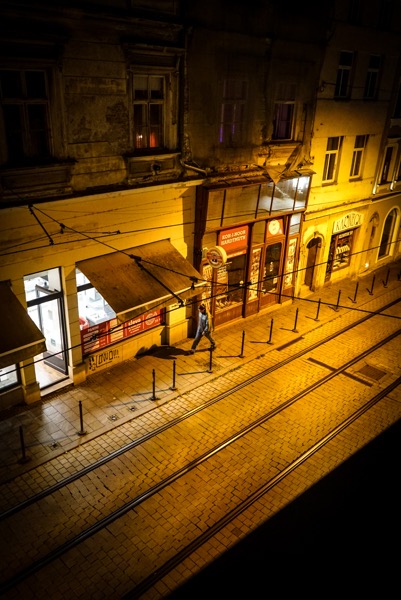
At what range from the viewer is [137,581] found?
7430 mm

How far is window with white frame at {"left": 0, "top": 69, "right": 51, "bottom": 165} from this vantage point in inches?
369

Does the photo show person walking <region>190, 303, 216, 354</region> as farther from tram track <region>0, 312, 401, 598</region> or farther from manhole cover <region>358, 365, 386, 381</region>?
manhole cover <region>358, 365, 386, 381</region>

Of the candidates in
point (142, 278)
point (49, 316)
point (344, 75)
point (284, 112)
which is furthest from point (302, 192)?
point (49, 316)

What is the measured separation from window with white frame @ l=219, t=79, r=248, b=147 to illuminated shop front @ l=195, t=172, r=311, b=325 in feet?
4.41

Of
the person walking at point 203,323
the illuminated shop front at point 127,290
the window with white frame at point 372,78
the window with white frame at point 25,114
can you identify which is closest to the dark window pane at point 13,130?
the window with white frame at point 25,114

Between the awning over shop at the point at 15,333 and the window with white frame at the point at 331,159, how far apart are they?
12950 mm

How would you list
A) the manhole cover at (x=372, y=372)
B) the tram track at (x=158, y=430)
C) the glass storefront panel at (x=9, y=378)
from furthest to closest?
the manhole cover at (x=372, y=372)
the glass storefront panel at (x=9, y=378)
the tram track at (x=158, y=430)

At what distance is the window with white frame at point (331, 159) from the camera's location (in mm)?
17859

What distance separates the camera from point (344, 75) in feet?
56.7

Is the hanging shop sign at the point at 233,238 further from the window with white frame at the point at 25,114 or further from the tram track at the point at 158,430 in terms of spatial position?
the window with white frame at the point at 25,114

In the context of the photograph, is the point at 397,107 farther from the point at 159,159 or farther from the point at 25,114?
the point at 25,114

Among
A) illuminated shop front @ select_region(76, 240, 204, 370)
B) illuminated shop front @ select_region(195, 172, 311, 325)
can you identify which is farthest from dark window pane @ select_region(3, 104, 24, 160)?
illuminated shop front @ select_region(195, 172, 311, 325)

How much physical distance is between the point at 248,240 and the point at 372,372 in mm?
5881

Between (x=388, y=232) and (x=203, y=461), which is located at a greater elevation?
(x=388, y=232)
